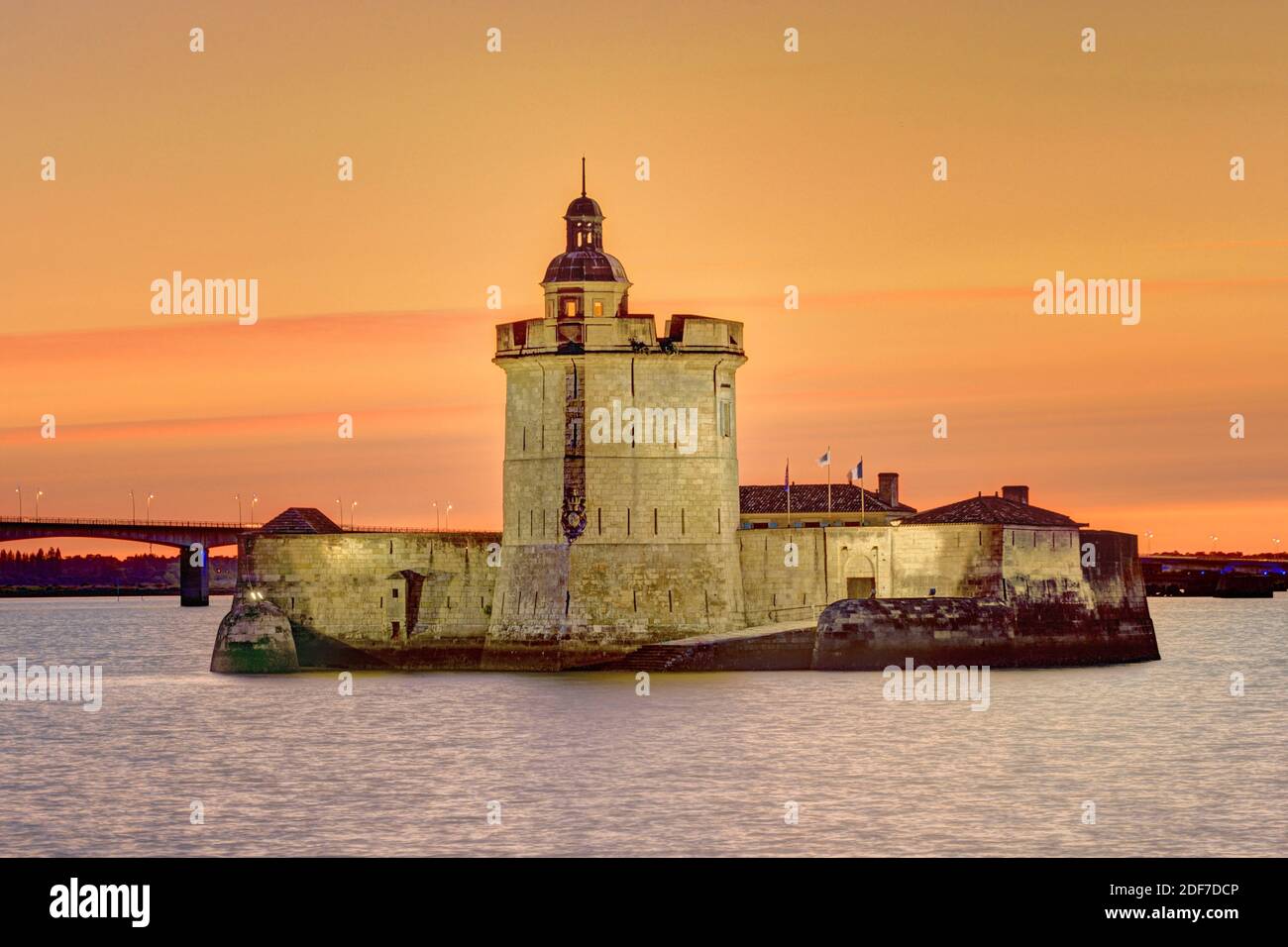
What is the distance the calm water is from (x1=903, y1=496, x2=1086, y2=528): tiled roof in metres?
4.59

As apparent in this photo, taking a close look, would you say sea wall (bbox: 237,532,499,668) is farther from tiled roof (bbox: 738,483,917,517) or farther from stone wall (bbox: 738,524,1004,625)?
tiled roof (bbox: 738,483,917,517)

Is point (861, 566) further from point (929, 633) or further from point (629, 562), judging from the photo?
point (629, 562)

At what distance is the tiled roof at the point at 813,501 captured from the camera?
8194cm

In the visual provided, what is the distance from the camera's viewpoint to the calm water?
3200cm

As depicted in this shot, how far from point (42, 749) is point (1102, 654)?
32.4 m

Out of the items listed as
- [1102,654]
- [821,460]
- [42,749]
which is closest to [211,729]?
[42,749]

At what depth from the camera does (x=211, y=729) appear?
161 ft

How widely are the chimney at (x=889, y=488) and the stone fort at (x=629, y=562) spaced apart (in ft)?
79.3

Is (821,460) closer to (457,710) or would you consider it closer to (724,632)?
(724,632)

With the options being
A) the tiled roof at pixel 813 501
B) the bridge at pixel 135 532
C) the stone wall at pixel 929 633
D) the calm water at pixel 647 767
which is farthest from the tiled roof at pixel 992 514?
the bridge at pixel 135 532

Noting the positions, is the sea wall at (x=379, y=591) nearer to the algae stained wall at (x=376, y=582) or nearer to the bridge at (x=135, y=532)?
the algae stained wall at (x=376, y=582)

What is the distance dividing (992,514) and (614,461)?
11.7 meters

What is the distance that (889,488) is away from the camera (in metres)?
84.9
